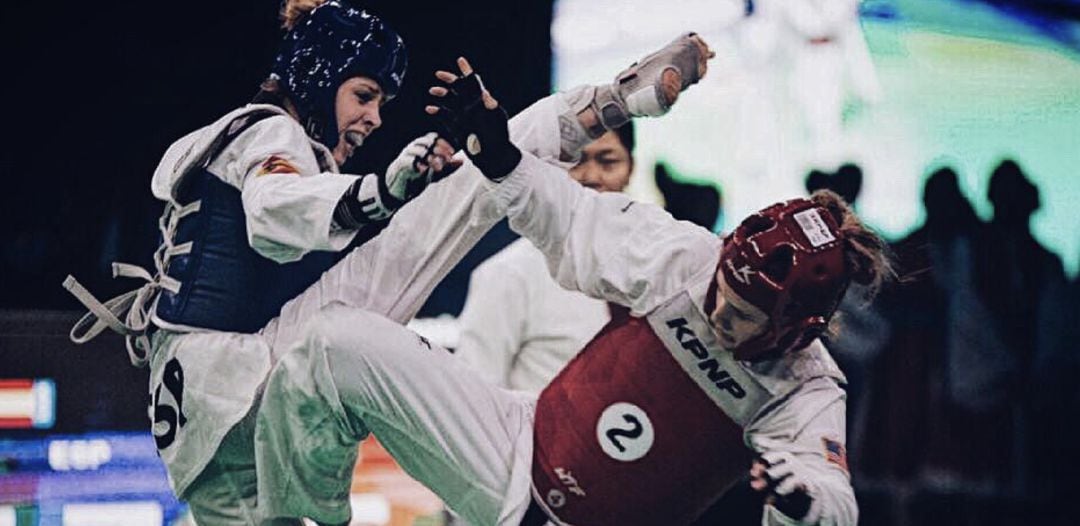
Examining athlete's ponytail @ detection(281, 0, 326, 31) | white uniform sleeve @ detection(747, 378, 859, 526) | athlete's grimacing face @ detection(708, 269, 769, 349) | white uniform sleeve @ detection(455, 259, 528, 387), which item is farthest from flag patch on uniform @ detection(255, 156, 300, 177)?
white uniform sleeve @ detection(455, 259, 528, 387)

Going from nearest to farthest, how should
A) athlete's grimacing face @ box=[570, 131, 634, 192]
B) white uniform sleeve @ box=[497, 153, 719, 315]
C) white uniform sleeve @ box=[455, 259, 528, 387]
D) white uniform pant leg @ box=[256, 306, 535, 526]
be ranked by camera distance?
1. white uniform pant leg @ box=[256, 306, 535, 526]
2. white uniform sleeve @ box=[497, 153, 719, 315]
3. white uniform sleeve @ box=[455, 259, 528, 387]
4. athlete's grimacing face @ box=[570, 131, 634, 192]

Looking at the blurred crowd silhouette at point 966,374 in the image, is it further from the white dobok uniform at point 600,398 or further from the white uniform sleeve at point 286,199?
the white uniform sleeve at point 286,199

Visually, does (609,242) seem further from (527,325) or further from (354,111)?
(527,325)

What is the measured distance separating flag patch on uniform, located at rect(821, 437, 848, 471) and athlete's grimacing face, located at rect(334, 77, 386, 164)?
106cm

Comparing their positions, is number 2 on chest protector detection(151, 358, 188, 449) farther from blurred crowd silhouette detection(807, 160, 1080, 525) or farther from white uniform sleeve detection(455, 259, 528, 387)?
blurred crowd silhouette detection(807, 160, 1080, 525)

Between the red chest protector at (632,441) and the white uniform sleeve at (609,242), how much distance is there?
0.08 m

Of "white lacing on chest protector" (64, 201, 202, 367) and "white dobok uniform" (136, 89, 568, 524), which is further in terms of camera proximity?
"white lacing on chest protector" (64, 201, 202, 367)

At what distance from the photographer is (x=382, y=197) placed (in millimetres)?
2488

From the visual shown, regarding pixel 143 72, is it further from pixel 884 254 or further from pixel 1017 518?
pixel 1017 518

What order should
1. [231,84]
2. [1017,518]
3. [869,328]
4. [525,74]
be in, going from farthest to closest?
[1017,518] → [869,328] → [525,74] → [231,84]

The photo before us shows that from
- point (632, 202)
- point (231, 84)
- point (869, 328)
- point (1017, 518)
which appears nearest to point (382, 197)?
point (632, 202)

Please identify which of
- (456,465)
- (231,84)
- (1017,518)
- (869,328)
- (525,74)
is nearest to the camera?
(456,465)

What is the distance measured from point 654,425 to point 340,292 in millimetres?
619

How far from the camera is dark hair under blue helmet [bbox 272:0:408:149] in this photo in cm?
290
